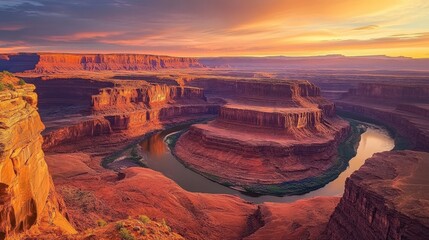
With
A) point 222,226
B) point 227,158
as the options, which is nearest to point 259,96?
point 227,158

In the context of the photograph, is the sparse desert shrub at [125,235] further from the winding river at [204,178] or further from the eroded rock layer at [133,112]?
the eroded rock layer at [133,112]

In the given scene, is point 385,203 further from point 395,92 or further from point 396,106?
point 395,92

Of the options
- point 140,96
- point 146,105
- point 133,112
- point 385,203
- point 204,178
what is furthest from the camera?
point 140,96

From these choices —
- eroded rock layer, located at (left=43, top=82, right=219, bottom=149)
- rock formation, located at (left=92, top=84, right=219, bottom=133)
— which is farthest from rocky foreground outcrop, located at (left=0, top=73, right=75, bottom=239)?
rock formation, located at (left=92, top=84, right=219, bottom=133)

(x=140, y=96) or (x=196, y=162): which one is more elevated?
(x=140, y=96)

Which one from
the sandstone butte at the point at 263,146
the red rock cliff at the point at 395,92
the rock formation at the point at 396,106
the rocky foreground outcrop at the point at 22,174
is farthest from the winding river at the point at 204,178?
the red rock cliff at the point at 395,92

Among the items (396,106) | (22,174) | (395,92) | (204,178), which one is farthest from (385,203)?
(395,92)
